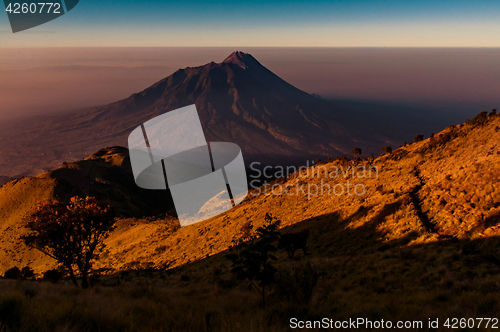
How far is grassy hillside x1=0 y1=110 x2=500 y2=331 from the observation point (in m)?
7.07

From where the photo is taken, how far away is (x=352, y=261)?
602 inches

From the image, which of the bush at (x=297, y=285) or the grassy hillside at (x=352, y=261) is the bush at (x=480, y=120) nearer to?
the grassy hillside at (x=352, y=261)

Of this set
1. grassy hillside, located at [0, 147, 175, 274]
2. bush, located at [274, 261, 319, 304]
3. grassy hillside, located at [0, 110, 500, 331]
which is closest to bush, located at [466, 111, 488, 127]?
grassy hillside, located at [0, 110, 500, 331]

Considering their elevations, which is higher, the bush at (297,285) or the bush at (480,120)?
the bush at (480,120)

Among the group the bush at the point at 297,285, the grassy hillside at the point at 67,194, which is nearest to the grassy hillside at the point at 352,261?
the bush at the point at 297,285

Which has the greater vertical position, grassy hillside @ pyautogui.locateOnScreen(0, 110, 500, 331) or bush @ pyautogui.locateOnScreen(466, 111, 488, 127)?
bush @ pyautogui.locateOnScreen(466, 111, 488, 127)

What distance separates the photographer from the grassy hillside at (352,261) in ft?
23.2

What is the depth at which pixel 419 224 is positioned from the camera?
17047mm

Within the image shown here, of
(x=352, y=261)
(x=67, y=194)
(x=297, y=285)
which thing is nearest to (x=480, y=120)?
(x=352, y=261)

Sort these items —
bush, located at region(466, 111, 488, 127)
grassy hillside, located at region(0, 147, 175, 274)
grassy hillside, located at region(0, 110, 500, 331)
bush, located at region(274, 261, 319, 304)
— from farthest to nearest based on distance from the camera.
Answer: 1. grassy hillside, located at region(0, 147, 175, 274)
2. bush, located at region(466, 111, 488, 127)
3. bush, located at region(274, 261, 319, 304)
4. grassy hillside, located at region(0, 110, 500, 331)

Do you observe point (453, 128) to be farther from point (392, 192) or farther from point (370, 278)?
point (370, 278)

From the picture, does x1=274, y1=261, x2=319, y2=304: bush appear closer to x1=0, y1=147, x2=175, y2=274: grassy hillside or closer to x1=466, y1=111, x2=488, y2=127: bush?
x1=466, y1=111, x2=488, y2=127: bush

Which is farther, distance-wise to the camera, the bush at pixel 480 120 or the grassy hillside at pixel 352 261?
the bush at pixel 480 120

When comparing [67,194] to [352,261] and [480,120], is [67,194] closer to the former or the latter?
[352,261]
